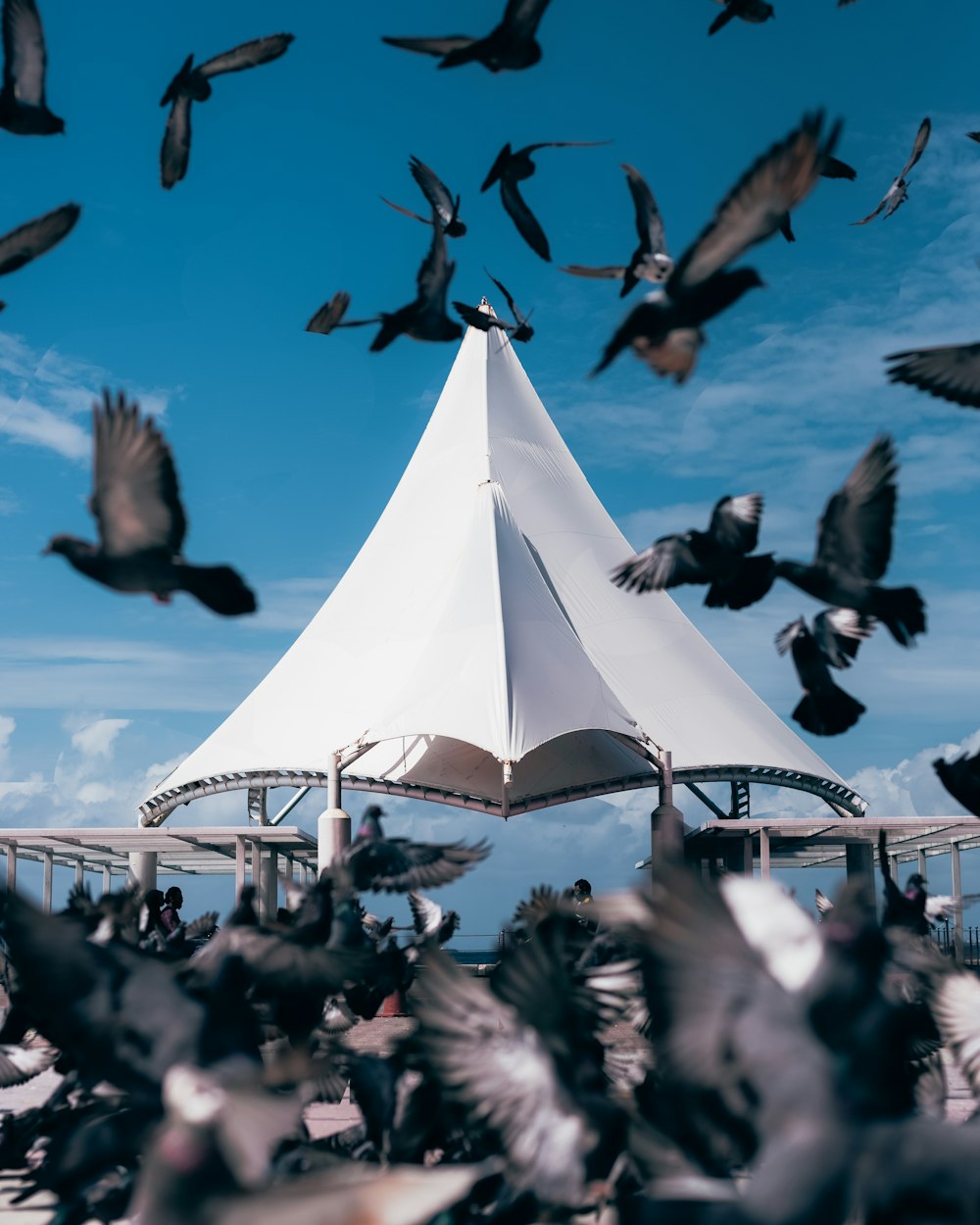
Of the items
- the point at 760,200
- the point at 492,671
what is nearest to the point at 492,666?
the point at 492,671

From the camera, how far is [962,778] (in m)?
6.42

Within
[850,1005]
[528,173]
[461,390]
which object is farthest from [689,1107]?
[461,390]

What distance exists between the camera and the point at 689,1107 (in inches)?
171

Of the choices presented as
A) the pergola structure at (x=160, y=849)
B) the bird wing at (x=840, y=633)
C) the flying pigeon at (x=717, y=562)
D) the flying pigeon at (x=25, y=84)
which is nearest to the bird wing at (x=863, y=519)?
the flying pigeon at (x=717, y=562)

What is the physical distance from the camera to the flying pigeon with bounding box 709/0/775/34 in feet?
21.2

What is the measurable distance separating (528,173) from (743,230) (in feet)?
9.04

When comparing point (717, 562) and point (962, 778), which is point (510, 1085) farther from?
point (717, 562)

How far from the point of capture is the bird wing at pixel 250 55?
23.8 ft

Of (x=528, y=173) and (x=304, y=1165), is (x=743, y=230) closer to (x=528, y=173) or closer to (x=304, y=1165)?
(x=528, y=173)

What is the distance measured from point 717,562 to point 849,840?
24999 millimetres

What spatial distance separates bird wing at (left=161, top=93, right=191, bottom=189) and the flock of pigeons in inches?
153

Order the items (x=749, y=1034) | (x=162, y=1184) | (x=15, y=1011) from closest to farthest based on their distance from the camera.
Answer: (x=162, y=1184) → (x=749, y=1034) → (x=15, y=1011)

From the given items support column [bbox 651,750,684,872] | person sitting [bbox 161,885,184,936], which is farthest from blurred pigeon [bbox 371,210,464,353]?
support column [bbox 651,750,684,872]

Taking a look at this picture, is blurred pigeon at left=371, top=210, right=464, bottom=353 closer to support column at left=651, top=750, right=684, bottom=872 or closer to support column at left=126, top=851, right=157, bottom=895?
support column at left=651, top=750, right=684, bottom=872
